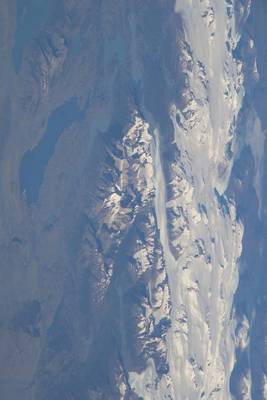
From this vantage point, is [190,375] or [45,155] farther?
[190,375]

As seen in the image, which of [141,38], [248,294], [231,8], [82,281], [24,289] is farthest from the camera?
[248,294]

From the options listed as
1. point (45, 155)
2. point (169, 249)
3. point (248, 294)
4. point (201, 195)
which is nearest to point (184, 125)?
point (201, 195)

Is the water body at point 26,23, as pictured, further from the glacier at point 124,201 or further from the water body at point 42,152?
the water body at point 42,152

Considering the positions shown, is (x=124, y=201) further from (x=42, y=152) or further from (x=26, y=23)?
(x=26, y=23)

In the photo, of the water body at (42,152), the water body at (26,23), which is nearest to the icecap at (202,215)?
the water body at (42,152)

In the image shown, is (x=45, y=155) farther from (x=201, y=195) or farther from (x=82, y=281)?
(x=201, y=195)

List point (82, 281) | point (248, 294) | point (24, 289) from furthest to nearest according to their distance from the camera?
point (248, 294), point (82, 281), point (24, 289)

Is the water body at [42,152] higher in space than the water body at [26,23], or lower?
lower

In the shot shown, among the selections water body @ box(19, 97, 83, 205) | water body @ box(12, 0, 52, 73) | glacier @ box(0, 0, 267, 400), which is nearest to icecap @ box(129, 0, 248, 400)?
glacier @ box(0, 0, 267, 400)
